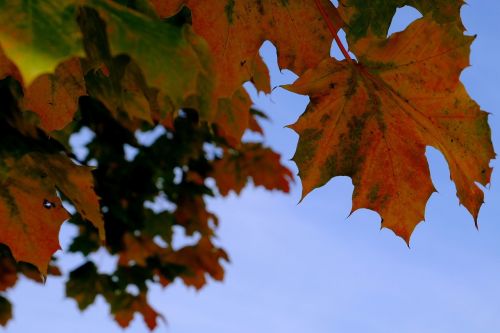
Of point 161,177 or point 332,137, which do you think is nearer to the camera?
point 332,137

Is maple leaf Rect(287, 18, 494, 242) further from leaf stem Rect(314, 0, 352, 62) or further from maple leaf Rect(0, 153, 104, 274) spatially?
maple leaf Rect(0, 153, 104, 274)

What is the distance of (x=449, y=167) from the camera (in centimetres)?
170

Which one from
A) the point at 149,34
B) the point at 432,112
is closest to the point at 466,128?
the point at 432,112

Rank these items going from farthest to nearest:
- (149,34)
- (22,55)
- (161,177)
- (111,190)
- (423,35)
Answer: (161,177) → (111,190) → (423,35) → (149,34) → (22,55)

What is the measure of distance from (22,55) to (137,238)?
4.53 metres

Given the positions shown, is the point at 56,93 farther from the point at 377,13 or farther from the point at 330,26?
the point at 377,13

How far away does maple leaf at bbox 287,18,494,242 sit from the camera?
65.7 inches

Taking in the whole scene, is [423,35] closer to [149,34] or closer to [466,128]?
[466,128]

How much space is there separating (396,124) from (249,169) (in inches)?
160

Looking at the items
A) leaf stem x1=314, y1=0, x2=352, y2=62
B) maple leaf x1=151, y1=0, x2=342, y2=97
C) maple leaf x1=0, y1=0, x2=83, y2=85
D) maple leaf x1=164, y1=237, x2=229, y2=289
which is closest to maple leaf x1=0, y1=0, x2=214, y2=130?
maple leaf x1=0, y1=0, x2=83, y2=85

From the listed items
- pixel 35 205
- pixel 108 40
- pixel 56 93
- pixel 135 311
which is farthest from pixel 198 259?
pixel 108 40

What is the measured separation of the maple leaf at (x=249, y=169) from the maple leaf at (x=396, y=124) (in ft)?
12.5

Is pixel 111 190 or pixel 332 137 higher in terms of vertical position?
pixel 111 190

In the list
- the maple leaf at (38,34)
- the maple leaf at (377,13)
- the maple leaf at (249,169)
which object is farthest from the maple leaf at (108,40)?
the maple leaf at (249,169)
